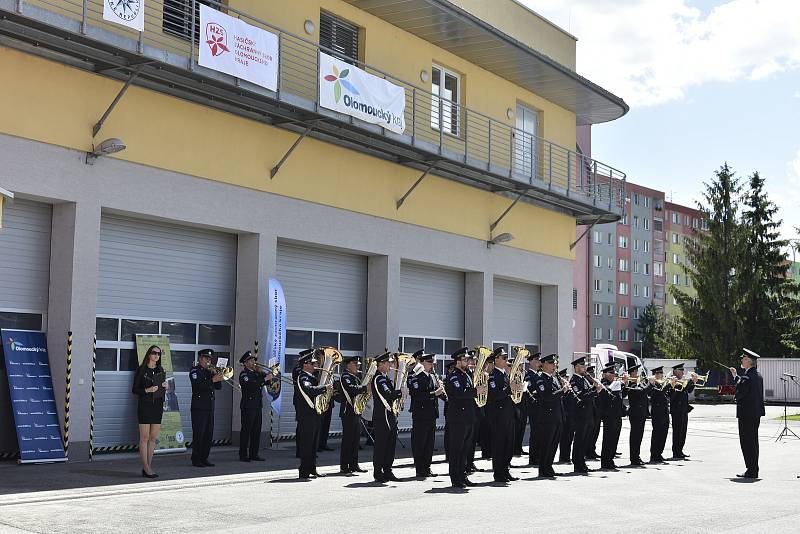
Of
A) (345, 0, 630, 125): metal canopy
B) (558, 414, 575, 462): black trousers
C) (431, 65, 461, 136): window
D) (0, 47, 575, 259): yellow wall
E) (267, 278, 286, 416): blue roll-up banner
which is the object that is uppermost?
(345, 0, 630, 125): metal canopy

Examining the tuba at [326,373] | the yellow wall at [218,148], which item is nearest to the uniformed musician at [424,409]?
the tuba at [326,373]

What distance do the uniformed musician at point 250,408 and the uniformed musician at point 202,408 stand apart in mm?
943

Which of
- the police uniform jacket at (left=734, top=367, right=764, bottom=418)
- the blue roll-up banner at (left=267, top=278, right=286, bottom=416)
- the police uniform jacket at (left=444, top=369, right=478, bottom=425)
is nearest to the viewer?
the police uniform jacket at (left=444, top=369, right=478, bottom=425)

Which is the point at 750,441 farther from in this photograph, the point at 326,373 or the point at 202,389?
the point at 202,389

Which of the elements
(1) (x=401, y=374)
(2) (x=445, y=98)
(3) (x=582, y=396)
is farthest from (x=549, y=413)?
(2) (x=445, y=98)

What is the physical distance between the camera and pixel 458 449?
14.2 m

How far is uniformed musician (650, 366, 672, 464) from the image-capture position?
62.8 ft

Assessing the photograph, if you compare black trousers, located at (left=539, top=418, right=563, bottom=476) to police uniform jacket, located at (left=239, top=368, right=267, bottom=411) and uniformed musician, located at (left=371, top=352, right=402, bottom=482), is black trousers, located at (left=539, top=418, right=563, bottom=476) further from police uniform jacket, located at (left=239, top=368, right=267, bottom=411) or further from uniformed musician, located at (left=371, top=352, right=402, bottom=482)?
police uniform jacket, located at (left=239, top=368, right=267, bottom=411)

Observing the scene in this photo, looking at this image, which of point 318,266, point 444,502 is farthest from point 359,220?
point 444,502

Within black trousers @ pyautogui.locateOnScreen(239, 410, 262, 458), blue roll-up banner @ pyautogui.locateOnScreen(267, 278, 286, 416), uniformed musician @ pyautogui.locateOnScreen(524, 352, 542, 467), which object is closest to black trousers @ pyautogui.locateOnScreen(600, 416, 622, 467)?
uniformed musician @ pyautogui.locateOnScreen(524, 352, 542, 467)

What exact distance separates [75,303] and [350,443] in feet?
15.6

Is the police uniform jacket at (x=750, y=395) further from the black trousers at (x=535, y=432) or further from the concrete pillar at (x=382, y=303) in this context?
the concrete pillar at (x=382, y=303)

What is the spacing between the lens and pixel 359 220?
21.8 metres

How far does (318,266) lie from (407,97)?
190 inches
